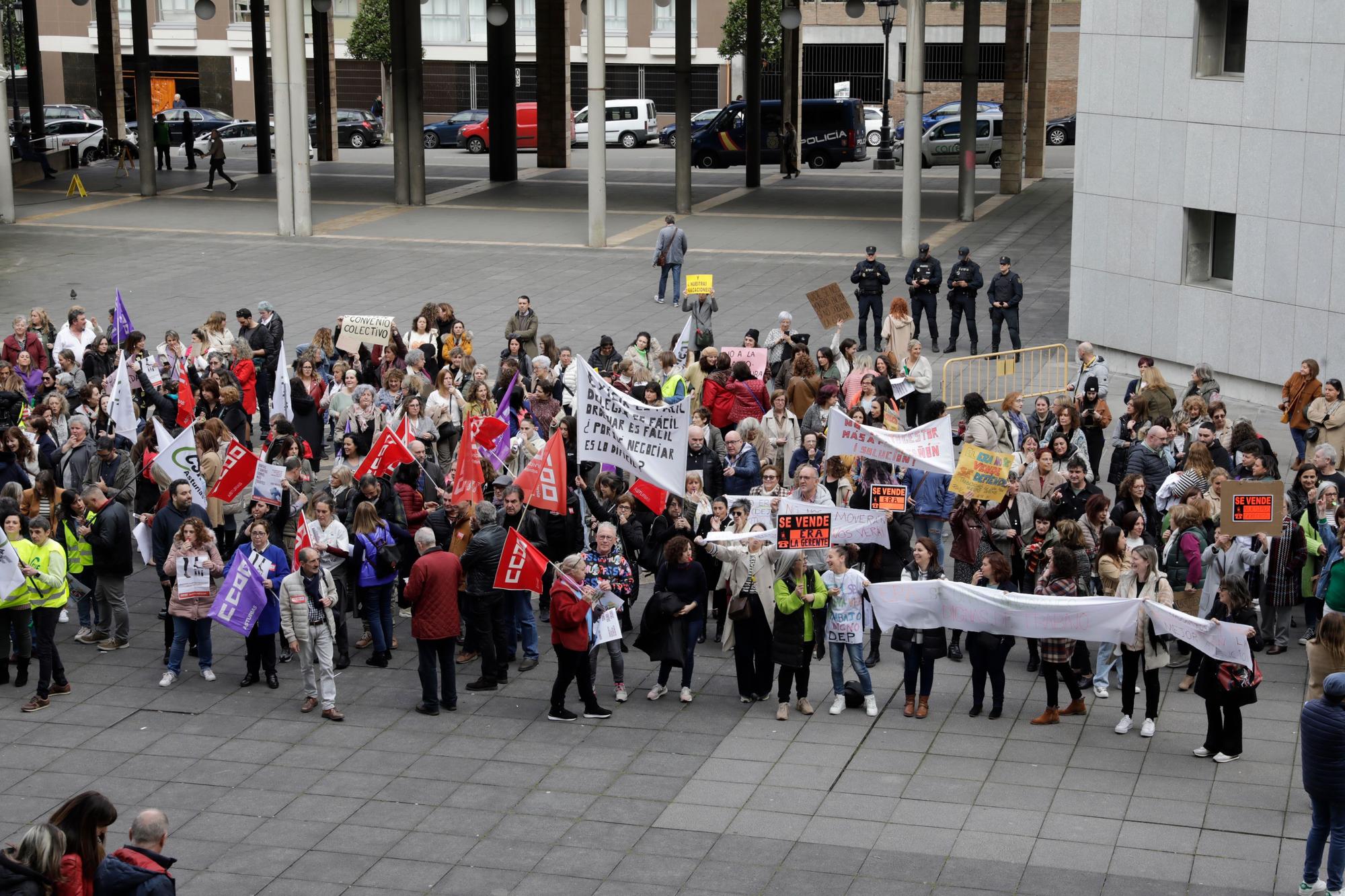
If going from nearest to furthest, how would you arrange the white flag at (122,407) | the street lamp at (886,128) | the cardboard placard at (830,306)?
the white flag at (122,407), the cardboard placard at (830,306), the street lamp at (886,128)

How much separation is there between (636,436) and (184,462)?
4.04 metres

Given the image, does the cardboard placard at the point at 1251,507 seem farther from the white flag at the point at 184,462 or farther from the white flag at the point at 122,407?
the white flag at the point at 122,407

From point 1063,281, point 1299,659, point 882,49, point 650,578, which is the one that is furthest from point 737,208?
point 882,49

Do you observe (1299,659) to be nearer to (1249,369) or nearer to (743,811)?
(743,811)

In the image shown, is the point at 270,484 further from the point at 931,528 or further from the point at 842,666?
the point at 931,528

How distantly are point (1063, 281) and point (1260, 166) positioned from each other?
8.35m

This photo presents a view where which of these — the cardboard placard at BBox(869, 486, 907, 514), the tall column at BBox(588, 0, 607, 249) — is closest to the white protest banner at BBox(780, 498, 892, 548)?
the cardboard placard at BBox(869, 486, 907, 514)

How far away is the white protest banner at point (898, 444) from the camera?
1475cm

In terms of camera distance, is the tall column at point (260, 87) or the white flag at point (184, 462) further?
the tall column at point (260, 87)

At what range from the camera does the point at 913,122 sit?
103 ft

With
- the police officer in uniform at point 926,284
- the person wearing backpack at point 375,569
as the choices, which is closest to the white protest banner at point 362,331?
the person wearing backpack at point 375,569

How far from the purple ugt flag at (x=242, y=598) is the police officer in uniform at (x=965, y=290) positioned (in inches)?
542

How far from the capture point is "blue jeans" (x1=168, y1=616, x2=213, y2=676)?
1355 cm

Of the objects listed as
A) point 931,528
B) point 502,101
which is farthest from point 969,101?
point 931,528
